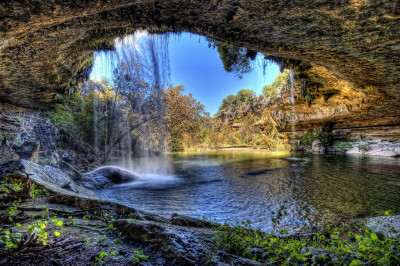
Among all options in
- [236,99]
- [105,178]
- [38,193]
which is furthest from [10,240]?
[236,99]

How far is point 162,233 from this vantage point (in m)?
2.28

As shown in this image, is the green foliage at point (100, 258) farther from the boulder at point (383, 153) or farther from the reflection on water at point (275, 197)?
the boulder at point (383, 153)

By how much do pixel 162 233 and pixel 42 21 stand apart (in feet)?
14.6

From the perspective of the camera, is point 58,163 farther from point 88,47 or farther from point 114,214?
point 114,214

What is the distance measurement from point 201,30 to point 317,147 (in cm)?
2367

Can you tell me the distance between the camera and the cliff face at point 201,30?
350 centimetres

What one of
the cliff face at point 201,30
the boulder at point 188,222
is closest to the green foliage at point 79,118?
the cliff face at point 201,30

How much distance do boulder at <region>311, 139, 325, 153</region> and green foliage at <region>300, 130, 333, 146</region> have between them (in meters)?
0.44

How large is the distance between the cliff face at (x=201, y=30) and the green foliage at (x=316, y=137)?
1592 centimetres

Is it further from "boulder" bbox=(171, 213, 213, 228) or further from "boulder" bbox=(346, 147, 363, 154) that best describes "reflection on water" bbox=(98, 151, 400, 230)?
"boulder" bbox=(346, 147, 363, 154)

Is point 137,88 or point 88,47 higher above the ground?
point 137,88

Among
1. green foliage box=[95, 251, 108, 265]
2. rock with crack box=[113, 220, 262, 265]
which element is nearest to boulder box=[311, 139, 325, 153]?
rock with crack box=[113, 220, 262, 265]

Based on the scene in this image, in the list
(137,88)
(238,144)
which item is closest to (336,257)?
(137,88)

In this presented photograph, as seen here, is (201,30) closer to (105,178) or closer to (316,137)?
(105,178)
